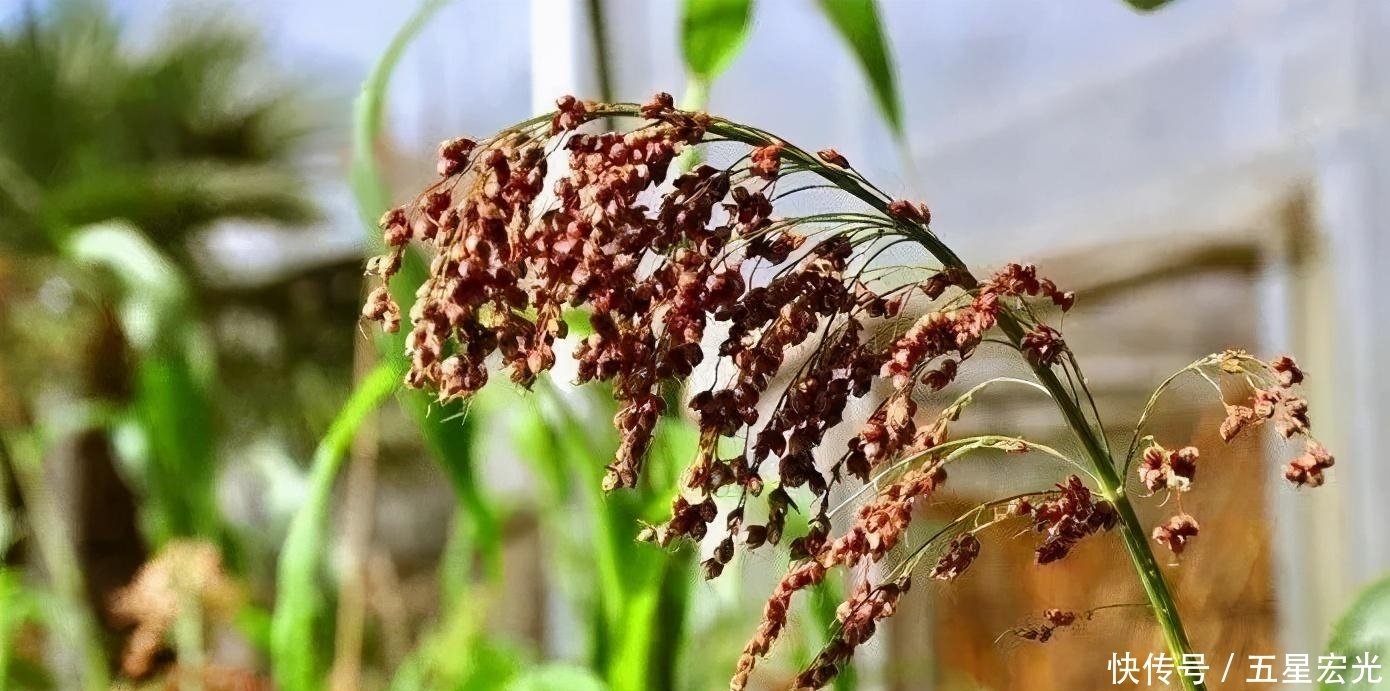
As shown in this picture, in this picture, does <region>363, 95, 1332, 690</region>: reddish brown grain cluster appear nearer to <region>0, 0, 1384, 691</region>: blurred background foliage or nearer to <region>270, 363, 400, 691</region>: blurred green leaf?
<region>270, 363, 400, 691</region>: blurred green leaf

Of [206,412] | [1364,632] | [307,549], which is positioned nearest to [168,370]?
[206,412]

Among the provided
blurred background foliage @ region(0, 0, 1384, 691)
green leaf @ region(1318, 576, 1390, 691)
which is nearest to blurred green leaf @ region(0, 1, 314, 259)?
blurred background foliage @ region(0, 0, 1384, 691)

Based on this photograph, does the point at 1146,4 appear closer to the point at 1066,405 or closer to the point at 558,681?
the point at 1066,405

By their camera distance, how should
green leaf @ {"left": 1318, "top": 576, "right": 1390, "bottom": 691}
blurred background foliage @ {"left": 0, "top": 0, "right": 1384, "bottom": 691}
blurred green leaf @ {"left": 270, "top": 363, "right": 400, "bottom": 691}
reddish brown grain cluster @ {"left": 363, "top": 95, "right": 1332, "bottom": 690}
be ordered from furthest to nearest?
blurred background foliage @ {"left": 0, "top": 0, "right": 1384, "bottom": 691} → blurred green leaf @ {"left": 270, "top": 363, "right": 400, "bottom": 691} → green leaf @ {"left": 1318, "top": 576, "right": 1390, "bottom": 691} → reddish brown grain cluster @ {"left": 363, "top": 95, "right": 1332, "bottom": 690}

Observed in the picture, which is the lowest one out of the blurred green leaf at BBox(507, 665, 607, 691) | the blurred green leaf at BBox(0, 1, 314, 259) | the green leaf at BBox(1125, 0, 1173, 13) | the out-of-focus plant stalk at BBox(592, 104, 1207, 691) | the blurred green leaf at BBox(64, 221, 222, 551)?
the blurred green leaf at BBox(507, 665, 607, 691)

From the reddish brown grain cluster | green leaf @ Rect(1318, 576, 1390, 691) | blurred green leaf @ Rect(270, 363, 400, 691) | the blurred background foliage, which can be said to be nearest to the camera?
the reddish brown grain cluster

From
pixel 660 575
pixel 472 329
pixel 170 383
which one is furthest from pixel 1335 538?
pixel 170 383

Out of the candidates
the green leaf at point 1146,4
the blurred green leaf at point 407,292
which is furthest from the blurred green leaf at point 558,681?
the green leaf at point 1146,4
